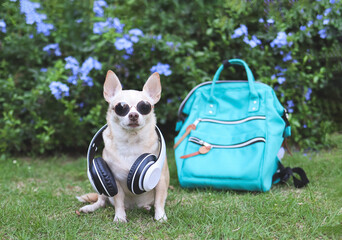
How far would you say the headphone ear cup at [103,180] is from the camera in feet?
6.52

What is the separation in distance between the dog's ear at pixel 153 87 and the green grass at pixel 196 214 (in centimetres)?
73

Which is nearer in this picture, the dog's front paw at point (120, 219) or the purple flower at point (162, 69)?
the dog's front paw at point (120, 219)

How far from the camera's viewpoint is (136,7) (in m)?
4.22

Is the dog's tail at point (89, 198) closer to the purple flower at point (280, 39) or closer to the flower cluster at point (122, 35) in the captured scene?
the flower cluster at point (122, 35)

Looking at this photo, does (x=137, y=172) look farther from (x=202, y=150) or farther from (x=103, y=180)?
(x=202, y=150)

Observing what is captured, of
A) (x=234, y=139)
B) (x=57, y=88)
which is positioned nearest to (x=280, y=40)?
(x=234, y=139)

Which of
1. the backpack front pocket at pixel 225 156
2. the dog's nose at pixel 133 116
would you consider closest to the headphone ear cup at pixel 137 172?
the dog's nose at pixel 133 116

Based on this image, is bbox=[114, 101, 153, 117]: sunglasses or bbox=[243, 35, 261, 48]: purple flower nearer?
bbox=[114, 101, 153, 117]: sunglasses

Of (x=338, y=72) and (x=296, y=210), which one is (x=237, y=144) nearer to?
(x=296, y=210)

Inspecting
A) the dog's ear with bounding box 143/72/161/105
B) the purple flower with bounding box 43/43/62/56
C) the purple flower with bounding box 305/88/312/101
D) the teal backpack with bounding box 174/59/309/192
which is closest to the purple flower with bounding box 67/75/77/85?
the purple flower with bounding box 43/43/62/56

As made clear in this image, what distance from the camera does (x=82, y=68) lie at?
3520mm

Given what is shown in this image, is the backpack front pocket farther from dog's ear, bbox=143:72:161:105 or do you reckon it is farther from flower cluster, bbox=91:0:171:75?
flower cluster, bbox=91:0:171:75

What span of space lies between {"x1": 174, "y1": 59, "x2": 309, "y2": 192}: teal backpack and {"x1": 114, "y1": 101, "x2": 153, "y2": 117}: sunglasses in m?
0.80

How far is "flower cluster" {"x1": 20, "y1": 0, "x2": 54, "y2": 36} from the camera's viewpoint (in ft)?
12.1
